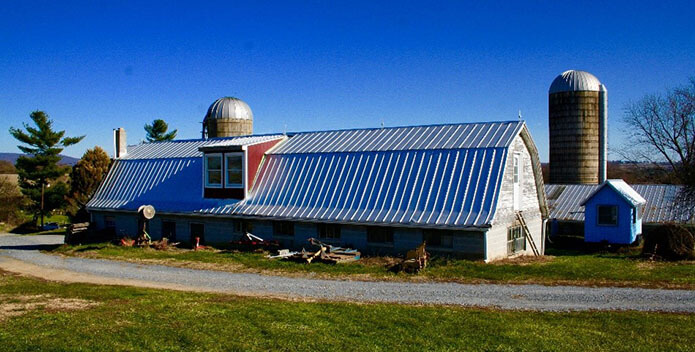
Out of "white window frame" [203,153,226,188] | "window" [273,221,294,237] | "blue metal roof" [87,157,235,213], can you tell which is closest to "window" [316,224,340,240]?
"window" [273,221,294,237]

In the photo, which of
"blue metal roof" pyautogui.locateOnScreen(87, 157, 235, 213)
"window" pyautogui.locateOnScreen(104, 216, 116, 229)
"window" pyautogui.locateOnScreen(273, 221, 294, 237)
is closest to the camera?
"window" pyautogui.locateOnScreen(273, 221, 294, 237)

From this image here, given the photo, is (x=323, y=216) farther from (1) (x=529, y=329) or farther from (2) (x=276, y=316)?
(1) (x=529, y=329)

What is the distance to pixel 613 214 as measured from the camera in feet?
100

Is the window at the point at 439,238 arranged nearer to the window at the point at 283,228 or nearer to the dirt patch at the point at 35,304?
the window at the point at 283,228

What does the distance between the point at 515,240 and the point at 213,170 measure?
14.9 m

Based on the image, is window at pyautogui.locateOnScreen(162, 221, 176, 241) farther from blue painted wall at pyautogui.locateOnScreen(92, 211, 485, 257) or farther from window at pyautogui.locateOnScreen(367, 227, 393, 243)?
window at pyautogui.locateOnScreen(367, 227, 393, 243)

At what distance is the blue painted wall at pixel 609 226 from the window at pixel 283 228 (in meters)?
16.2

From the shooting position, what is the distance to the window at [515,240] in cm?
2406

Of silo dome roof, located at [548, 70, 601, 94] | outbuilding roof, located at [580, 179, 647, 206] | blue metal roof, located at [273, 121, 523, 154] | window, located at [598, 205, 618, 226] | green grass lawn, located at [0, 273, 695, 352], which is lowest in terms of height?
green grass lawn, located at [0, 273, 695, 352]

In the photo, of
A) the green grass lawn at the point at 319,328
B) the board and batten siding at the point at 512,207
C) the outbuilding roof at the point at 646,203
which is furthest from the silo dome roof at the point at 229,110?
the green grass lawn at the point at 319,328

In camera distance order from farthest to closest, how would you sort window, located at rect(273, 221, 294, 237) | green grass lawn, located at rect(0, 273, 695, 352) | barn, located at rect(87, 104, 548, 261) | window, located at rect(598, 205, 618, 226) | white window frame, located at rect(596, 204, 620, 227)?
window, located at rect(598, 205, 618, 226), white window frame, located at rect(596, 204, 620, 227), window, located at rect(273, 221, 294, 237), barn, located at rect(87, 104, 548, 261), green grass lawn, located at rect(0, 273, 695, 352)

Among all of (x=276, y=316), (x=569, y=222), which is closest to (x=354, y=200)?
(x=276, y=316)

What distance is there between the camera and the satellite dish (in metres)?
28.5

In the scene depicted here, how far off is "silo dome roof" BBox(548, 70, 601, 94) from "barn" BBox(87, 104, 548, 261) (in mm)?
14322
